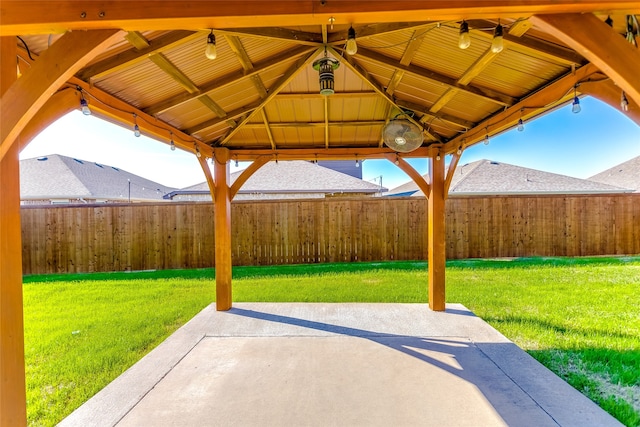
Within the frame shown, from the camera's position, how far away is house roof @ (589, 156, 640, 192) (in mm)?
13155

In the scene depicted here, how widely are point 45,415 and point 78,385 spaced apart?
1.37 feet

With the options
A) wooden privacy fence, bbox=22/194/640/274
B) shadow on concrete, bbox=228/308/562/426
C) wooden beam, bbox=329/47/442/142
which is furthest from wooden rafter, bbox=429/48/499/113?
wooden privacy fence, bbox=22/194/640/274

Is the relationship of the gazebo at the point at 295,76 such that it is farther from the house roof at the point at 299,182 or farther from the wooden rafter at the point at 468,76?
the house roof at the point at 299,182

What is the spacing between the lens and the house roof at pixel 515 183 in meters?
10.9

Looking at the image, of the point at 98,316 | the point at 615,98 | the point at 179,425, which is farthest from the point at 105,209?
the point at 615,98

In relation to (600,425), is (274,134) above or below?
above

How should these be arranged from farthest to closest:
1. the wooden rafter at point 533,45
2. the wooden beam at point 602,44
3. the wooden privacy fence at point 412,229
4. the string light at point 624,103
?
the wooden privacy fence at point 412,229, the wooden rafter at point 533,45, the string light at point 624,103, the wooden beam at point 602,44

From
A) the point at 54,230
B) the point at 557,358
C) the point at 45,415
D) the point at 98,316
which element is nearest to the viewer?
the point at 45,415

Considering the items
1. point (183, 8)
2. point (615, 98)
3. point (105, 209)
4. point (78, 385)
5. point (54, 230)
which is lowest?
point (78, 385)

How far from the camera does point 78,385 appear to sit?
276 centimetres

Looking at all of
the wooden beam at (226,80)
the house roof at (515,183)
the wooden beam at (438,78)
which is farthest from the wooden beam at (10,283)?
the house roof at (515,183)

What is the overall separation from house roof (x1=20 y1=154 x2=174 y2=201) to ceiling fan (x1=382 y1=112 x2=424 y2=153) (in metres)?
10.9

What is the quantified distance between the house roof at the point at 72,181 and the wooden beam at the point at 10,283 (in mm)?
10590

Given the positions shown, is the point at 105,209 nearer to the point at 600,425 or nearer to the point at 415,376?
the point at 415,376
